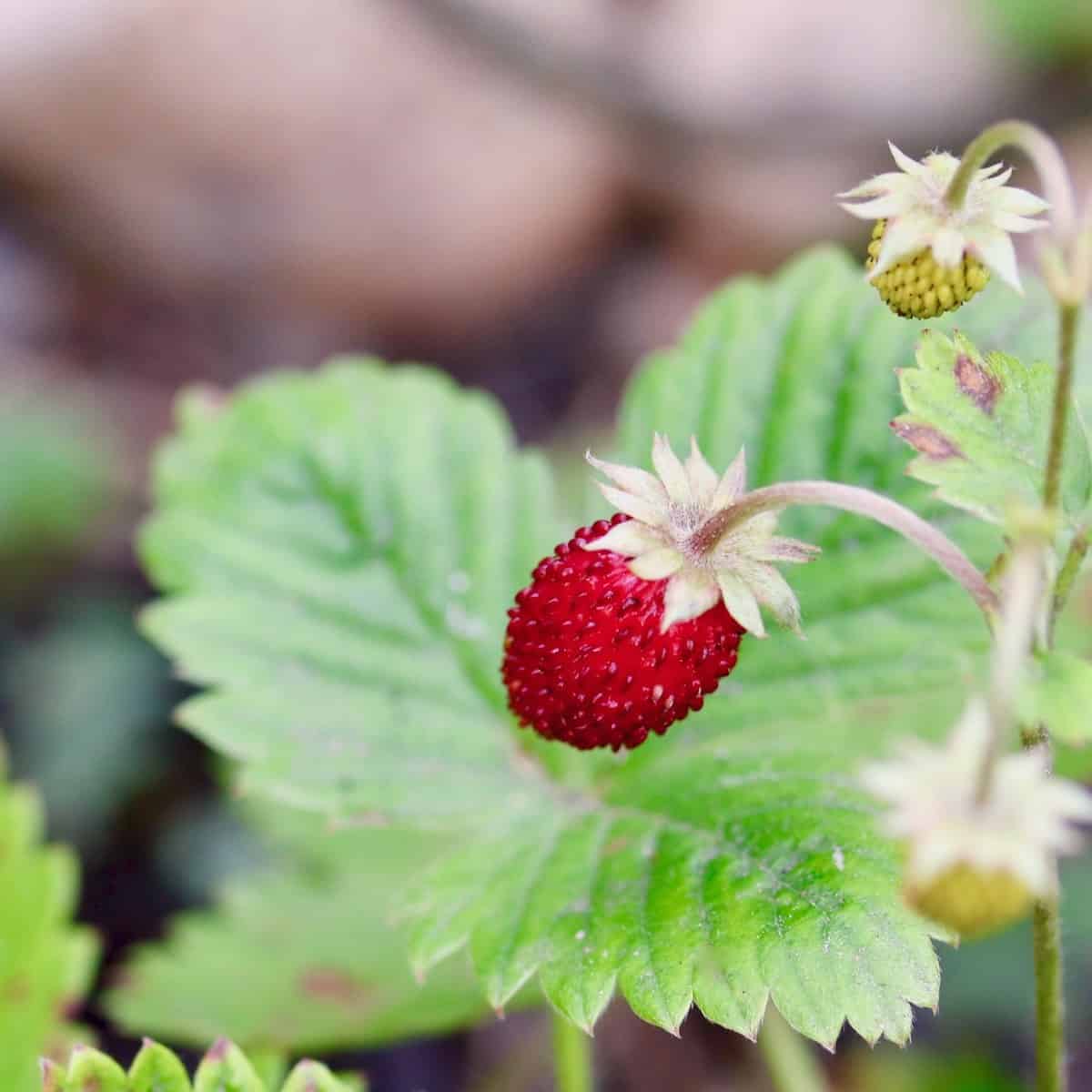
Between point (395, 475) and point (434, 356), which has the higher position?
point (434, 356)

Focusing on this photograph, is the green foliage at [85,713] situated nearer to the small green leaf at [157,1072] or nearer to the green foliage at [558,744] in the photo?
the green foliage at [558,744]

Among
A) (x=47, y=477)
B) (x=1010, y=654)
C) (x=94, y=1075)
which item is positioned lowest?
(x=94, y=1075)

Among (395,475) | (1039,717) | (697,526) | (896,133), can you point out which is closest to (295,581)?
(395,475)

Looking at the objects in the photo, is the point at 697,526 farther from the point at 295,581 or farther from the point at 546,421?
the point at 546,421

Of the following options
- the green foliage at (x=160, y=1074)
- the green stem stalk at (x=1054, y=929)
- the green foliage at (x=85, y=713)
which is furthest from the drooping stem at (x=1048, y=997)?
the green foliage at (x=85, y=713)

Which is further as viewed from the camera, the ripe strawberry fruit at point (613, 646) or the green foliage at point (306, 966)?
the green foliage at point (306, 966)

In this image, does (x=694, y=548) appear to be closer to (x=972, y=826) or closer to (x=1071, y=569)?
(x=1071, y=569)

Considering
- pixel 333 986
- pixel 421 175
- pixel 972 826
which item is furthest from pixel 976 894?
pixel 421 175
